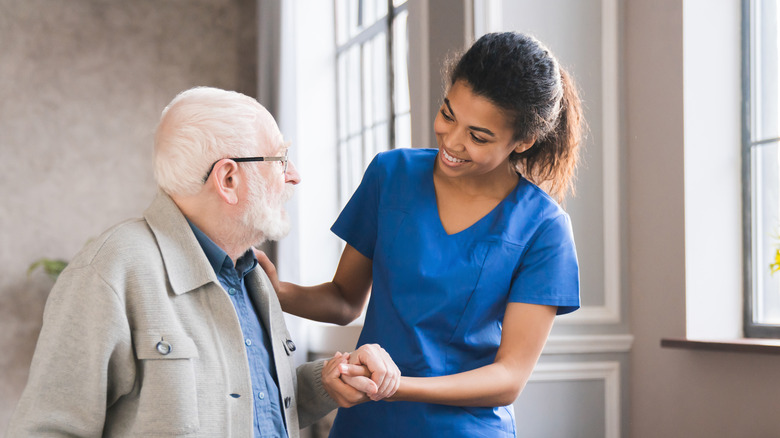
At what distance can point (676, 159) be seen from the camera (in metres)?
2.32

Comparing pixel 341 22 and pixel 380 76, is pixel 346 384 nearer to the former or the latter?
pixel 380 76

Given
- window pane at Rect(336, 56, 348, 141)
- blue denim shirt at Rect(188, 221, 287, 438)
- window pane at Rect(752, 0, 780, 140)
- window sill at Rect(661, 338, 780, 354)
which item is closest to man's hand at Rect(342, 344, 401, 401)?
blue denim shirt at Rect(188, 221, 287, 438)

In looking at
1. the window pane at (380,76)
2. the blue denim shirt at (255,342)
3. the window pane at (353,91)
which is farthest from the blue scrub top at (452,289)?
the window pane at (353,91)

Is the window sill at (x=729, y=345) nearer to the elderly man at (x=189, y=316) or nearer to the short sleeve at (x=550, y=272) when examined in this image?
the short sleeve at (x=550, y=272)

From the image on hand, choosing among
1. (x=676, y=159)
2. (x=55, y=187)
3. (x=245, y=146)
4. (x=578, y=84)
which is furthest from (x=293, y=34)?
(x=245, y=146)

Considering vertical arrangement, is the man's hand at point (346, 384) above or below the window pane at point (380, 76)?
below

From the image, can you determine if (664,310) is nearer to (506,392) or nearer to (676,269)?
(676,269)

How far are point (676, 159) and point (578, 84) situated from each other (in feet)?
1.40

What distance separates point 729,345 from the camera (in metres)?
2.05

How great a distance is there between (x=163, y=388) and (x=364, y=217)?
2.24ft

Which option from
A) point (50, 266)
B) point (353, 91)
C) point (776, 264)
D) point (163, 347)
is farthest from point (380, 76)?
point (163, 347)

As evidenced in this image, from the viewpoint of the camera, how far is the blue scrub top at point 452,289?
5.04 feet

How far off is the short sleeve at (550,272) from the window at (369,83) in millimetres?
2377

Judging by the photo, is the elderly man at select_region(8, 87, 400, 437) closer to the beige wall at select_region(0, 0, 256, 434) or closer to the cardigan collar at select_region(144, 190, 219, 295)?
the cardigan collar at select_region(144, 190, 219, 295)
